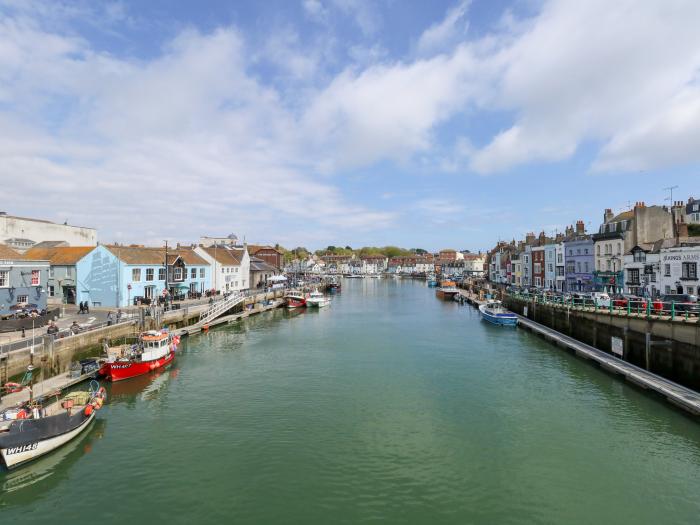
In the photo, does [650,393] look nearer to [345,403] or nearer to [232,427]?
[345,403]

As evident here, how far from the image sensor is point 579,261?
66000mm

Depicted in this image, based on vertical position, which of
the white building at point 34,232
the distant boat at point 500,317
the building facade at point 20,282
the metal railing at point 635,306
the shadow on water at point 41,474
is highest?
the white building at point 34,232

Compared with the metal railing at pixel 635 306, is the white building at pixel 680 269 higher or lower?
higher

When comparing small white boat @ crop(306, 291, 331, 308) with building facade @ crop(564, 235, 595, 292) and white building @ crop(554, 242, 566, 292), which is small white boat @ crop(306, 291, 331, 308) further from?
building facade @ crop(564, 235, 595, 292)

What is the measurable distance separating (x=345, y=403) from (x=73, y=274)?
42666 millimetres

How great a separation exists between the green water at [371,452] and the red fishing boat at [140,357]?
973 mm

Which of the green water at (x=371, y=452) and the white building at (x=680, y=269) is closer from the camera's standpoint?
the green water at (x=371, y=452)

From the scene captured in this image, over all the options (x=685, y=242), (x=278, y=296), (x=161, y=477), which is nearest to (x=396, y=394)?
(x=161, y=477)

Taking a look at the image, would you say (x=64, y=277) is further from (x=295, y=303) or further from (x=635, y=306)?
(x=635, y=306)

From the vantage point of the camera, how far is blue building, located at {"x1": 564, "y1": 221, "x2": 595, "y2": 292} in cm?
6350

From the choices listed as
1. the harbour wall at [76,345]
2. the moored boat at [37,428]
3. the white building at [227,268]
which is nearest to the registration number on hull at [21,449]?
the moored boat at [37,428]

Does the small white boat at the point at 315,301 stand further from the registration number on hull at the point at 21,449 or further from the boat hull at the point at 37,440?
the registration number on hull at the point at 21,449

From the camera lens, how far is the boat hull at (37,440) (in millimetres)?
15584

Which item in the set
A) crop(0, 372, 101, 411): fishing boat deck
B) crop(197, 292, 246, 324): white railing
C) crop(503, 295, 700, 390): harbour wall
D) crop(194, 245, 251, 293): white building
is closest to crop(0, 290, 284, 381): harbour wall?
crop(0, 372, 101, 411): fishing boat deck
